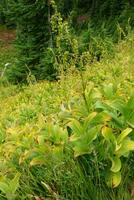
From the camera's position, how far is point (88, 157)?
3148 mm

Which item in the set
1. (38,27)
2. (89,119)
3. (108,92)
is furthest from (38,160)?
(38,27)

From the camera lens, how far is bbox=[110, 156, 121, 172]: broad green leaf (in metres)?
2.95

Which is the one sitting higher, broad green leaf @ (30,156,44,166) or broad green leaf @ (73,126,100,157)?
broad green leaf @ (73,126,100,157)

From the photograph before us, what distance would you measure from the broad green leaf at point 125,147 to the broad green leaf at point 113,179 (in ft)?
0.43

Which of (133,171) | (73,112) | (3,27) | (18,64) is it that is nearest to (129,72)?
(73,112)

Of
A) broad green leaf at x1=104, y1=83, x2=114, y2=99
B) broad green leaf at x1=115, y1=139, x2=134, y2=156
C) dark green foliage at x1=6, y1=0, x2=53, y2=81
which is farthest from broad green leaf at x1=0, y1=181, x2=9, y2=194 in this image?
dark green foliage at x1=6, y1=0, x2=53, y2=81

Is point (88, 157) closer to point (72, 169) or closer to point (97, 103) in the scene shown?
point (72, 169)

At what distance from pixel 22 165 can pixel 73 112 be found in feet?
1.74

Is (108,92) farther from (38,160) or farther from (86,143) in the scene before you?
(38,160)

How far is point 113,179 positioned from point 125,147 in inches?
8.3

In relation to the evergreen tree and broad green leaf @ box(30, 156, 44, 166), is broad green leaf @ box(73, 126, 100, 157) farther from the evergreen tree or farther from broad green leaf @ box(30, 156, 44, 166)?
the evergreen tree

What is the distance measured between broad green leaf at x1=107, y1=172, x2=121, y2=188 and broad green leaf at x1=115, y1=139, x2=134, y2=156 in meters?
0.13

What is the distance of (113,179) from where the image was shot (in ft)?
9.74

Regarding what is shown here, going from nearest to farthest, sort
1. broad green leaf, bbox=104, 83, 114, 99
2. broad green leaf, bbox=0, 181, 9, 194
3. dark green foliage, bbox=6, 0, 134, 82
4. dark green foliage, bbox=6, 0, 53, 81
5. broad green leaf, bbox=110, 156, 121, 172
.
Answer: broad green leaf, bbox=110, 156, 121, 172
broad green leaf, bbox=0, 181, 9, 194
broad green leaf, bbox=104, 83, 114, 99
dark green foliage, bbox=6, 0, 134, 82
dark green foliage, bbox=6, 0, 53, 81
